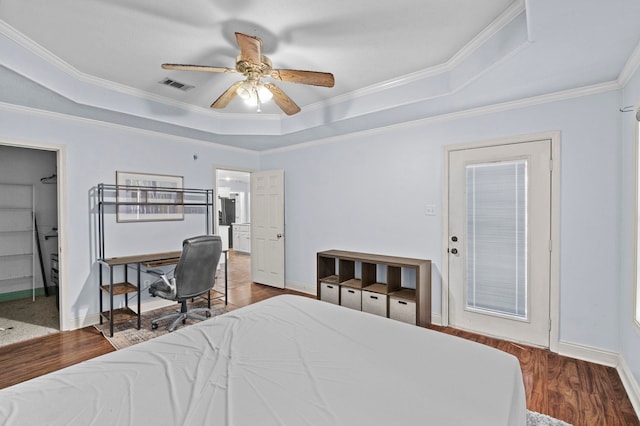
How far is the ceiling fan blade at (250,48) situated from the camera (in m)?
1.97

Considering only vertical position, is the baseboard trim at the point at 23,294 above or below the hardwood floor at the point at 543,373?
above

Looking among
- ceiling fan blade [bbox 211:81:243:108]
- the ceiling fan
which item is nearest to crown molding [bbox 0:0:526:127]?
the ceiling fan

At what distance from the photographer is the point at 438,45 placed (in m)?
2.52

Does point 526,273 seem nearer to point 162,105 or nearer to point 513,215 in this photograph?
point 513,215

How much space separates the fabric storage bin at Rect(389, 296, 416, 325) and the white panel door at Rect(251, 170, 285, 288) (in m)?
2.12

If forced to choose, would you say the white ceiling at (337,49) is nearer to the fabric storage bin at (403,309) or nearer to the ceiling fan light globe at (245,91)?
the ceiling fan light globe at (245,91)

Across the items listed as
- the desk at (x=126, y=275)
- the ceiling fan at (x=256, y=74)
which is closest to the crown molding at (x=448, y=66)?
the ceiling fan at (x=256, y=74)

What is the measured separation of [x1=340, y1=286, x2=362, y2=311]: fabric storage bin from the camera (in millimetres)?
3798

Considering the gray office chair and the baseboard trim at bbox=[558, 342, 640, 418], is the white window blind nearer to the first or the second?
the baseboard trim at bbox=[558, 342, 640, 418]

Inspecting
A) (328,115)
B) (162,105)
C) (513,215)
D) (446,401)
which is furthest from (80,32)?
(513,215)

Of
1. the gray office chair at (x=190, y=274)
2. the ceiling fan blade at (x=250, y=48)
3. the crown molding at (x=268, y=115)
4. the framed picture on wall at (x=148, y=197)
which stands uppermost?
the crown molding at (x=268, y=115)

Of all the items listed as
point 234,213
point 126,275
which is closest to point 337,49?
point 126,275

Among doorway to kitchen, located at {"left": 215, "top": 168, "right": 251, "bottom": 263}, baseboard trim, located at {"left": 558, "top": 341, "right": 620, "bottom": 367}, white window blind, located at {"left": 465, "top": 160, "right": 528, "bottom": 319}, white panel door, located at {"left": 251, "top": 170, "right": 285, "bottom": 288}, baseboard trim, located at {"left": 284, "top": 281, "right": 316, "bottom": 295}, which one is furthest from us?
doorway to kitchen, located at {"left": 215, "top": 168, "right": 251, "bottom": 263}

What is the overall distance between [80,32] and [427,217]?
358cm
